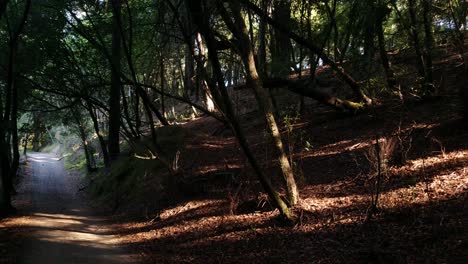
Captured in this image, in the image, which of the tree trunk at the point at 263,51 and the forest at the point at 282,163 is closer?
the forest at the point at 282,163

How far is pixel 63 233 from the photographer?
475 inches

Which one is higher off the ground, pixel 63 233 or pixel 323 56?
pixel 323 56

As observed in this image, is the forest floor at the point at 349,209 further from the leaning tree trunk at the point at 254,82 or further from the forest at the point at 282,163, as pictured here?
the leaning tree trunk at the point at 254,82

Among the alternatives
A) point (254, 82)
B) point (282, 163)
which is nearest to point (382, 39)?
point (254, 82)

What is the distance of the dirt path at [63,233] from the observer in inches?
374

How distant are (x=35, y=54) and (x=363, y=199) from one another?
16619 millimetres

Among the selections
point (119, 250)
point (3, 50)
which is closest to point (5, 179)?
point (3, 50)

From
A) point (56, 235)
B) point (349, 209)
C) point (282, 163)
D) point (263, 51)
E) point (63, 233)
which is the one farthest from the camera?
point (263, 51)

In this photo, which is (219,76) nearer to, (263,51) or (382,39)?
(382,39)

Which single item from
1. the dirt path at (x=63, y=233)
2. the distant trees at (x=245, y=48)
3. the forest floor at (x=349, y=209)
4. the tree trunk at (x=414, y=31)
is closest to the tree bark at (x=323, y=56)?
the distant trees at (x=245, y=48)

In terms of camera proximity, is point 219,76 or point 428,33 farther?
point 428,33

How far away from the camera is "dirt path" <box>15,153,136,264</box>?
950cm

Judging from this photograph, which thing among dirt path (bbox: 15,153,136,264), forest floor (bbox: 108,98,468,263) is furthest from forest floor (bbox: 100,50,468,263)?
dirt path (bbox: 15,153,136,264)

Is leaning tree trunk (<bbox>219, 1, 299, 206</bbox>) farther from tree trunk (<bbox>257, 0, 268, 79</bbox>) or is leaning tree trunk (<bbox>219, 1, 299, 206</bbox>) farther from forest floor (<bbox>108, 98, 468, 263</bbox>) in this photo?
tree trunk (<bbox>257, 0, 268, 79</bbox>)
